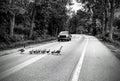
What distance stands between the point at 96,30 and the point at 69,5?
2605 cm

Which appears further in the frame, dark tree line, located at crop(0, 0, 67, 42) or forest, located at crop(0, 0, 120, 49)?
forest, located at crop(0, 0, 120, 49)

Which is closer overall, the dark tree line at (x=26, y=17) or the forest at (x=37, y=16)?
the dark tree line at (x=26, y=17)

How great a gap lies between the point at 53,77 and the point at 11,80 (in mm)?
1471

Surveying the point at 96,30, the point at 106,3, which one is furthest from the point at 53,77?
the point at 96,30

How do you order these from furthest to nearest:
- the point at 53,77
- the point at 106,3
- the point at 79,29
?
the point at 79,29
the point at 106,3
the point at 53,77

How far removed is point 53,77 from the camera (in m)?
5.39

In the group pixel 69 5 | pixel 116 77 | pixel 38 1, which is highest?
pixel 69 5

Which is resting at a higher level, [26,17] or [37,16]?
[37,16]

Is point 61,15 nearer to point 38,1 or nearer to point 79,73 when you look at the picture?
point 38,1

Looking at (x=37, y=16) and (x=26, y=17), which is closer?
(x=26, y=17)

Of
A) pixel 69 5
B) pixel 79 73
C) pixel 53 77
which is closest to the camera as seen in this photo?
pixel 53 77

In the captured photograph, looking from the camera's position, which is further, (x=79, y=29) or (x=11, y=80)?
(x=79, y=29)

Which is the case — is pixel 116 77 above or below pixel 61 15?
below

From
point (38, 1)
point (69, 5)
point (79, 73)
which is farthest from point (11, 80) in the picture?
point (69, 5)
